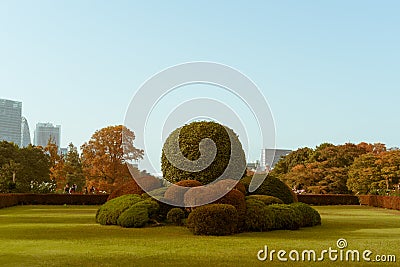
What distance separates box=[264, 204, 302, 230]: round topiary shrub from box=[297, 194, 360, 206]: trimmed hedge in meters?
18.1

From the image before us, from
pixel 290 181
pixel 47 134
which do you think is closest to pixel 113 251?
pixel 290 181

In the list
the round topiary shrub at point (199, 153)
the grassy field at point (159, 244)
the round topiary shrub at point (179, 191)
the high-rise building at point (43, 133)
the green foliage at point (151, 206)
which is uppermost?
the high-rise building at point (43, 133)

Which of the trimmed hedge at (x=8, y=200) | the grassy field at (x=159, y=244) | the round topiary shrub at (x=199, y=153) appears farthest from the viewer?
the trimmed hedge at (x=8, y=200)

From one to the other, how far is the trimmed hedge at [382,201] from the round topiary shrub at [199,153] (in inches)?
484

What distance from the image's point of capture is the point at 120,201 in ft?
46.6

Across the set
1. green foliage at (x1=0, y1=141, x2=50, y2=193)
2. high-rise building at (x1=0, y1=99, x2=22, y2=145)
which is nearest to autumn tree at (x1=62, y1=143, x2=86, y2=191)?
green foliage at (x1=0, y1=141, x2=50, y2=193)

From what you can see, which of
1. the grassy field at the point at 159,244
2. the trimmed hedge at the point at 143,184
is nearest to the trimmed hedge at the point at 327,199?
the trimmed hedge at the point at 143,184

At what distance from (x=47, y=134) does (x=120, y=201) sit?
12909 cm

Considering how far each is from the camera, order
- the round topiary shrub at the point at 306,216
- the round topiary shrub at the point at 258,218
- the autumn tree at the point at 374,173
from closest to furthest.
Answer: the round topiary shrub at the point at 258,218, the round topiary shrub at the point at 306,216, the autumn tree at the point at 374,173

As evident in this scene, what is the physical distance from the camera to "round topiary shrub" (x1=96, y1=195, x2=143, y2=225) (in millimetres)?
13555

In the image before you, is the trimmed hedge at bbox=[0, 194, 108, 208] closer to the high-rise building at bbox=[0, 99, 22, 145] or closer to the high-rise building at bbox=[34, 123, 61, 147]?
the high-rise building at bbox=[0, 99, 22, 145]

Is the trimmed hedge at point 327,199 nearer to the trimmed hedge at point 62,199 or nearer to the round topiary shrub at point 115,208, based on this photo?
the trimmed hedge at point 62,199

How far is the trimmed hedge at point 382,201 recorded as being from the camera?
25.2m

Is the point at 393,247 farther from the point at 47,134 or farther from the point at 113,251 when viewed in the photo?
the point at 47,134
